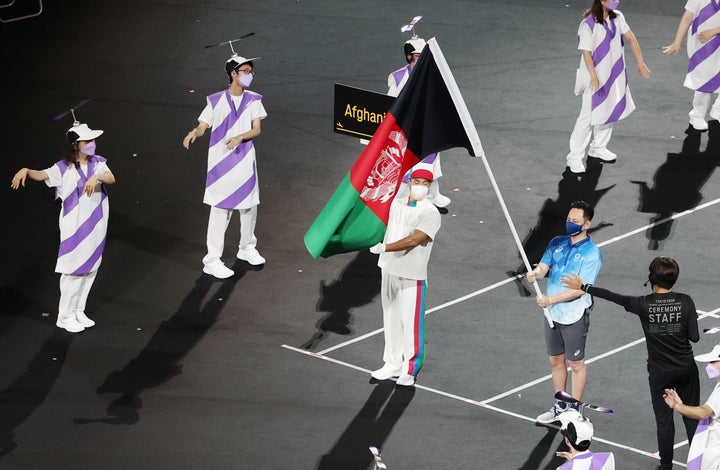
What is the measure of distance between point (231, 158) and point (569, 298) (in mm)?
3719

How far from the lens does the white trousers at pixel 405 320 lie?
33.5 ft

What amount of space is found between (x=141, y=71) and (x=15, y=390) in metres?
6.14

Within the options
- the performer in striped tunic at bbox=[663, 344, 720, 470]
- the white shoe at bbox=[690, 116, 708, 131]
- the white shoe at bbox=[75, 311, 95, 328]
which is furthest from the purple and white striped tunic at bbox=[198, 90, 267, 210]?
the white shoe at bbox=[690, 116, 708, 131]

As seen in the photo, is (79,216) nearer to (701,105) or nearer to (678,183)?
(678,183)

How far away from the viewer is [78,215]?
10953mm

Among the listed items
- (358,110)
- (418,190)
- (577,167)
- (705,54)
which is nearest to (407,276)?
(418,190)

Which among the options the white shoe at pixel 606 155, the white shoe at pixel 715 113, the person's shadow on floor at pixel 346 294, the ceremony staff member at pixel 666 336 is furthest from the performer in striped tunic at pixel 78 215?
the white shoe at pixel 715 113

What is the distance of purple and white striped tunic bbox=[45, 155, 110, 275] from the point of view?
35.6ft

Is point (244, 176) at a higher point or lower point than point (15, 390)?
higher

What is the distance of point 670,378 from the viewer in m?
8.88

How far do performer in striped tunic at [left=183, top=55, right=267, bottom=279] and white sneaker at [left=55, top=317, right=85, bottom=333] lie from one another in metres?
1.35

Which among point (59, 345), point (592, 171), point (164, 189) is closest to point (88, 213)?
point (59, 345)

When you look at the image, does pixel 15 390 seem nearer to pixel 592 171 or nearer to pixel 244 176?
pixel 244 176

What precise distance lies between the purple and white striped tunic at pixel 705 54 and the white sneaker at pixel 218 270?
5.41m
